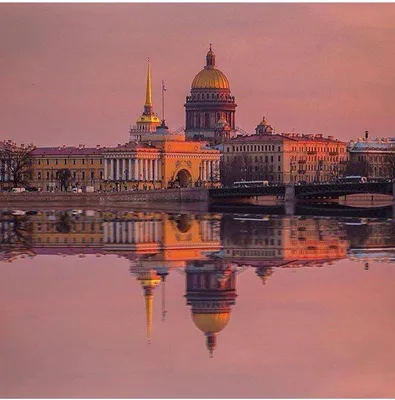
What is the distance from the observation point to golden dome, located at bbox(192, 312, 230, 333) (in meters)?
15.1

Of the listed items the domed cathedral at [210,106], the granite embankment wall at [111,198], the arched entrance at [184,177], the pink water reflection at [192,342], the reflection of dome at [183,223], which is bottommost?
the pink water reflection at [192,342]

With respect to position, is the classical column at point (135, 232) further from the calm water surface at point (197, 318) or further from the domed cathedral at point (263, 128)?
the domed cathedral at point (263, 128)

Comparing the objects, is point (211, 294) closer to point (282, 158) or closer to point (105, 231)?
point (105, 231)

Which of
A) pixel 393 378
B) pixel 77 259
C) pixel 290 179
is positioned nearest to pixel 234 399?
pixel 393 378

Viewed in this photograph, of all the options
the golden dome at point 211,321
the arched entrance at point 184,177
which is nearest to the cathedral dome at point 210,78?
the arched entrance at point 184,177

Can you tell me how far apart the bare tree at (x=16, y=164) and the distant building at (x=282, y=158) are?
411 inches

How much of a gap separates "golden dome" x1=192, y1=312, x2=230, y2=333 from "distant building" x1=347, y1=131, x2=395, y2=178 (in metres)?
59.6

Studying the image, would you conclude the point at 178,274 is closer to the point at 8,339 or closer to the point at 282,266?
the point at 282,266

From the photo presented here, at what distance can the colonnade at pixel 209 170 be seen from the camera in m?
66.2

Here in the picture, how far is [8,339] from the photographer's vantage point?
1455 cm

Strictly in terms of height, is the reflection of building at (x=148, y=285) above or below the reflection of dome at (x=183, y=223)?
below

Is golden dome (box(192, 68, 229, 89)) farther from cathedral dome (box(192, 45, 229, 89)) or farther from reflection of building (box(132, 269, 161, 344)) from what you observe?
reflection of building (box(132, 269, 161, 344))

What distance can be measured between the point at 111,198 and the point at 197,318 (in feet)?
114

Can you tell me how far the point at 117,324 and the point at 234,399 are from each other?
129 inches
